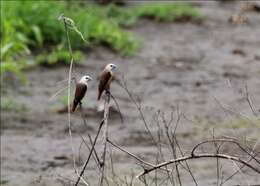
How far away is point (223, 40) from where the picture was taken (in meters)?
10.2

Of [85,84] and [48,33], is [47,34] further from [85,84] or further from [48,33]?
[85,84]

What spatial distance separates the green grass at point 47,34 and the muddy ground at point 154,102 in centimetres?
16

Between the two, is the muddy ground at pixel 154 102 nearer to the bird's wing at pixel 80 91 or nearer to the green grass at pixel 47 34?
the green grass at pixel 47 34

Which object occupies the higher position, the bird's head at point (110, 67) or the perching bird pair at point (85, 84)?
the bird's head at point (110, 67)

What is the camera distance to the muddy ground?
5.45 m

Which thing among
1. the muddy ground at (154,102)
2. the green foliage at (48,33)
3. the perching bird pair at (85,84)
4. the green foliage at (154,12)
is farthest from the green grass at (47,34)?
the perching bird pair at (85,84)

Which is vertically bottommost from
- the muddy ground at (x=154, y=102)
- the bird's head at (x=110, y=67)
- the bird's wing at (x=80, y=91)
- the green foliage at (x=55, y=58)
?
the muddy ground at (x=154, y=102)

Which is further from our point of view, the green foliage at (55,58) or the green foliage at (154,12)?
the green foliage at (154,12)

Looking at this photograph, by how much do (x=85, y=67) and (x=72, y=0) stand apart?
1877 millimetres

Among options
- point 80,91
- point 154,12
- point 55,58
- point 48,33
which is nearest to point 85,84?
point 80,91

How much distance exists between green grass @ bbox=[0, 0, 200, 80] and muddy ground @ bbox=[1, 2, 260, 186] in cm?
16

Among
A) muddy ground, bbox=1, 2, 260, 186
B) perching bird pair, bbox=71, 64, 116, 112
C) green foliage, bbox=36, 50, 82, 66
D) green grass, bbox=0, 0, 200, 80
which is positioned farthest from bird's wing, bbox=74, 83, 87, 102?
green foliage, bbox=36, 50, 82, 66

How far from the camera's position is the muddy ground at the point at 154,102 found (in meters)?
5.45

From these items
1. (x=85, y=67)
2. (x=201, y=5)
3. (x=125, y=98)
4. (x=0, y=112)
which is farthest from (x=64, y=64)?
(x=201, y=5)
